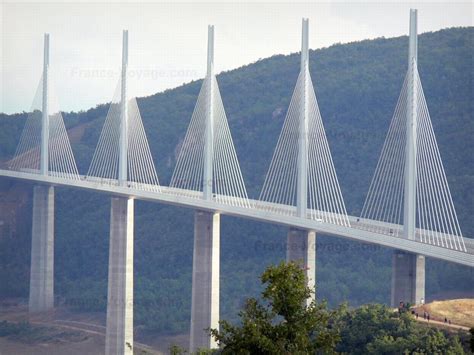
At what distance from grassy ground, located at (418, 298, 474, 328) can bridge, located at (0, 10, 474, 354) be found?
148 centimetres

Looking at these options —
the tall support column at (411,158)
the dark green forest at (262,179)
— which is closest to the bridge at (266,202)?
the tall support column at (411,158)

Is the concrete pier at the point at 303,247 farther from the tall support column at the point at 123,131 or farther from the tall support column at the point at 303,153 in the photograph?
the tall support column at the point at 123,131

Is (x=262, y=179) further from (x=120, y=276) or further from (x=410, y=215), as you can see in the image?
(x=410, y=215)

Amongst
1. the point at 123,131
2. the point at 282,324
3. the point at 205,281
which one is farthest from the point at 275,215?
the point at 282,324

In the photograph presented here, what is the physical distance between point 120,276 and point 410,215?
1595 cm

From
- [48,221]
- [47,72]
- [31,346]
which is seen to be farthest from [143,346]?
[47,72]

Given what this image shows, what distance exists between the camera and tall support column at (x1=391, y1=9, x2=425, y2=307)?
3688 centimetres

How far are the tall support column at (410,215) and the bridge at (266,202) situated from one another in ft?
0.09

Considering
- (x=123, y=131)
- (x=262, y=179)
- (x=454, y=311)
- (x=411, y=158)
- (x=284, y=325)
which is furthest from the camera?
(x=262, y=179)

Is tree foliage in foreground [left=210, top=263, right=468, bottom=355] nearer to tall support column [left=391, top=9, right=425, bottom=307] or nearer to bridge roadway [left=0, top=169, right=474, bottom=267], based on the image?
bridge roadway [left=0, top=169, right=474, bottom=267]

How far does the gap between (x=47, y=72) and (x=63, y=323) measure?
1153 centimetres

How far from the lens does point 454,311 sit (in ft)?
115

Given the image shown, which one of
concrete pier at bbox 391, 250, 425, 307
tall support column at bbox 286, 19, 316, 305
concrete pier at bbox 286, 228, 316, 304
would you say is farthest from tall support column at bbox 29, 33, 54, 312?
concrete pier at bbox 391, 250, 425, 307

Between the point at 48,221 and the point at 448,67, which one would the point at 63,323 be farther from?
the point at 448,67
